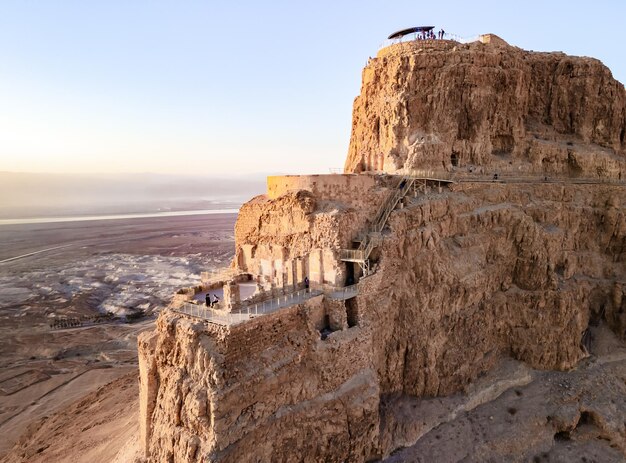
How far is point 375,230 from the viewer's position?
57.8 feet

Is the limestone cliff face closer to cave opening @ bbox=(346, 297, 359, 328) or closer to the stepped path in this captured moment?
the stepped path

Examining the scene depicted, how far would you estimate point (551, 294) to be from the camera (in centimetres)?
2208

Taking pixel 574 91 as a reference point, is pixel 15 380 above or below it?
below

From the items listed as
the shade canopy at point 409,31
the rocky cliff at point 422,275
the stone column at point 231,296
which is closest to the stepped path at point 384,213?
the rocky cliff at point 422,275

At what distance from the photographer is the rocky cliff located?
41.1 ft

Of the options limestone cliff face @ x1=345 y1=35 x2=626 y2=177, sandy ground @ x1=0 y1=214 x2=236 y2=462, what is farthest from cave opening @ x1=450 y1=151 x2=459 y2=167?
sandy ground @ x1=0 y1=214 x2=236 y2=462

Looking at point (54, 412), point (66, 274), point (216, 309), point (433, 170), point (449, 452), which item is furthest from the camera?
point (66, 274)

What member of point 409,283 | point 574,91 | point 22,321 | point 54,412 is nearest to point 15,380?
point 54,412

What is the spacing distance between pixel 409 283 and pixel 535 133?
50.6 ft

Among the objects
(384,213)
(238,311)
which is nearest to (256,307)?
(238,311)

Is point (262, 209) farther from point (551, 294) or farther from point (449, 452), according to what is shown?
point (551, 294)

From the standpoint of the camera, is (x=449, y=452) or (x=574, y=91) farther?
(x=574, y=91)

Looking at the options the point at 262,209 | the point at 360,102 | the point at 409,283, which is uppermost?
the point at 360,102

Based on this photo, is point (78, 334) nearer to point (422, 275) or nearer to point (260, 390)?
point (260, 390)
